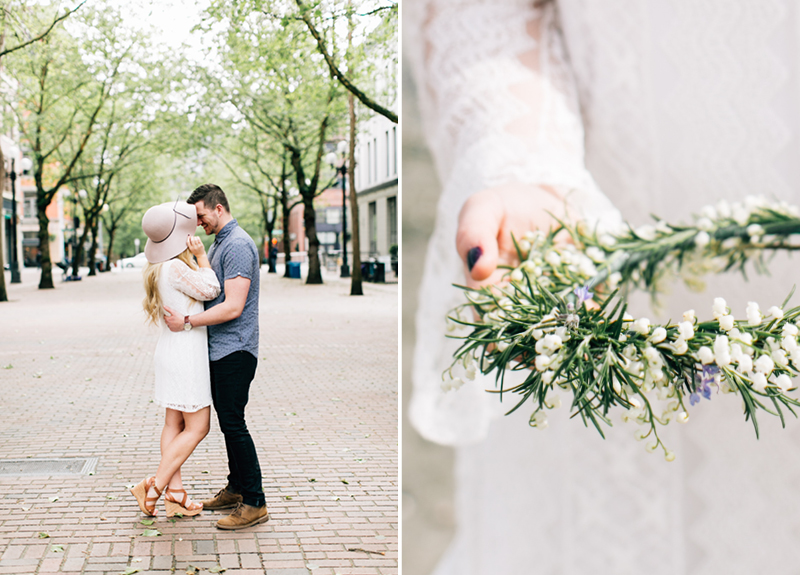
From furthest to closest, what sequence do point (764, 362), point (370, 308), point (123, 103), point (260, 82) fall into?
point (123, 103) < point (260, 82) < point (370, 308) < point (764, 362)

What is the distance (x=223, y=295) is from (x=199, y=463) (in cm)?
215

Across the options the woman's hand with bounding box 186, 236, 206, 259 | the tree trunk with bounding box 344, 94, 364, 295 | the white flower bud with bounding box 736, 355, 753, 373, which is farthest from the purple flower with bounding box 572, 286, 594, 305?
the tree trunk with bounding box 344, 94, 364, 295

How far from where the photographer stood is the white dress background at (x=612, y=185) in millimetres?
1901

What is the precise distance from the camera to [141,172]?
43.5m

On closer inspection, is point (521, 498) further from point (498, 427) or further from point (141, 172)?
point (141, 172)

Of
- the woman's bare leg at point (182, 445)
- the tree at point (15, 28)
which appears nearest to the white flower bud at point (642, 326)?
the woman's bare leg at point (182, 445)

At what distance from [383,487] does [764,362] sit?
391 cm

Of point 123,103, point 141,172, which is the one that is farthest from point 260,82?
point 141,172

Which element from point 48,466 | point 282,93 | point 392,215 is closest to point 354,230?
point 282,93

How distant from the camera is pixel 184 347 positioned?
4.44 meters

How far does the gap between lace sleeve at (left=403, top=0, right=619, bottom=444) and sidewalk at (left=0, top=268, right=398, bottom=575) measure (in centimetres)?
247

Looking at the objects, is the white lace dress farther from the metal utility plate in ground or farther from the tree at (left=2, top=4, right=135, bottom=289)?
the tree at (left=2, top=4, right=135, bottom=289)

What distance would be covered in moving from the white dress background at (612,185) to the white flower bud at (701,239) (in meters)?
0.06

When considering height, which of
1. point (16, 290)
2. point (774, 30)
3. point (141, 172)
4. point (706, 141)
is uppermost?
point (141, 172)
